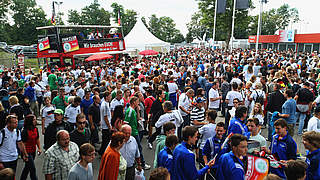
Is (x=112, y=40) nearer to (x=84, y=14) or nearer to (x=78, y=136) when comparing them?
(x=78, y=136)

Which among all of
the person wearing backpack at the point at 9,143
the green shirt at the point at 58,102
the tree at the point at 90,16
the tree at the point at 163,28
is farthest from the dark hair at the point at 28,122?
the tree at the point at 163,28

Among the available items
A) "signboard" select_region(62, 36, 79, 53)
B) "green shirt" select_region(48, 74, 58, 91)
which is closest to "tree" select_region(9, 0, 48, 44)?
"signboard" select_region(62, 36, 79, 53)

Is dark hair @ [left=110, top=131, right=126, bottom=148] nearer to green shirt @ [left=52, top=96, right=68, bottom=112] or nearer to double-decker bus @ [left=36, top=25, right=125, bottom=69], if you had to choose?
green shirt @ [left=52, top=96, right=68, bottom=112]

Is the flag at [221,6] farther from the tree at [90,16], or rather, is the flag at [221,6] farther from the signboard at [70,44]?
the tree at [90,16]

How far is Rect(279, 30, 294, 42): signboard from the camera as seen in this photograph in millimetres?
34938

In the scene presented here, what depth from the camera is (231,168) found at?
2.96m

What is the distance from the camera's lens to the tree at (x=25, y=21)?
56344 millimetres

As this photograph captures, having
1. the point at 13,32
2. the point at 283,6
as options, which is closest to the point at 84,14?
the point at 13,32

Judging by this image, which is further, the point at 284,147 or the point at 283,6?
the point at 283,6

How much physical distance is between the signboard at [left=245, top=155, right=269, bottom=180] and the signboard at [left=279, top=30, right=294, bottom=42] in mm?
37172

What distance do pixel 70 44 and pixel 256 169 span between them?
20642 mm

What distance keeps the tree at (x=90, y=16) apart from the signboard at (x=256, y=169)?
2974 inches

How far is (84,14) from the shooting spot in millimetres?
74562

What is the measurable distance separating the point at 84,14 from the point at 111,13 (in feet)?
28.8
